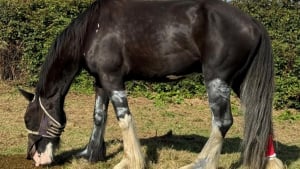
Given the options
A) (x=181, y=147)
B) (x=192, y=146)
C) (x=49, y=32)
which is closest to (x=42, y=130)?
(x=181, y=147)

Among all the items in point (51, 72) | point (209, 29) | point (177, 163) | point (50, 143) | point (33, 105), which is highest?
point (209, 29)

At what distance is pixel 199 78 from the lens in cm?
1088

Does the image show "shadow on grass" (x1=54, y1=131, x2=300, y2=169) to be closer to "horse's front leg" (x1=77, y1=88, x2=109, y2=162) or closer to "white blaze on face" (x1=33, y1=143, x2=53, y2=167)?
"horse's front leg" (x1=77, y1=88, x2=109, y2=162)

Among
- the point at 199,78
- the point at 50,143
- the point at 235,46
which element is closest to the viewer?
the point at 235,46

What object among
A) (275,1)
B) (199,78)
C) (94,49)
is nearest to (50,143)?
(94,49)

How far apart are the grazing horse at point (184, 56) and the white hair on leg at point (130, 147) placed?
11 mm

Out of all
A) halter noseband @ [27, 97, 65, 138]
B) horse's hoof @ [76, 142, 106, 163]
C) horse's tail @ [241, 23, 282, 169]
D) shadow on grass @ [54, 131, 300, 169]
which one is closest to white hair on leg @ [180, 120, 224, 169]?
horse's tail @ [241, 23, 282, 169]

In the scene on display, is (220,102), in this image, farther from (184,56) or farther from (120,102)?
(120,102)

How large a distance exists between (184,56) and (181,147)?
80.5 inches

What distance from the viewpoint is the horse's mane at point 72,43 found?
559 cm

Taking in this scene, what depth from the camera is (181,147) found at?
6996mm

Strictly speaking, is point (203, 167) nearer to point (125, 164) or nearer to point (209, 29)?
point (125, 164)

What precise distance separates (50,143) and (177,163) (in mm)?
1551

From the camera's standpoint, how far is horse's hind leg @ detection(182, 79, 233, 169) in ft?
17.2
